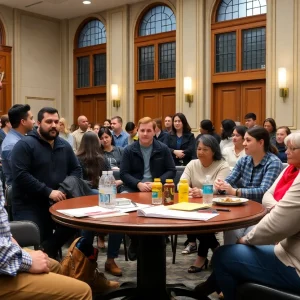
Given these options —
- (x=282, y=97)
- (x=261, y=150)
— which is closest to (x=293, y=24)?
(x=282, y=97)

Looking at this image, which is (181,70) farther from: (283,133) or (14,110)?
(14,110)

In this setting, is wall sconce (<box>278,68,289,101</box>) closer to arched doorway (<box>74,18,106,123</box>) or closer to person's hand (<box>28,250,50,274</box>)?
arched doorway (<box>74,18,106,123</box>)

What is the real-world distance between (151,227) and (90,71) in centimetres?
1071

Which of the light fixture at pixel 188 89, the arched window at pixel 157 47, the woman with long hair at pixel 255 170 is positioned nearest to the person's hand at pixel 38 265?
the woman with long hair at pixel 255 170

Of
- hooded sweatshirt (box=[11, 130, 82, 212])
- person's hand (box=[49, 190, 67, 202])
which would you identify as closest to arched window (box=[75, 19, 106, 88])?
hooded sweatshirt (box=[11, 130, 82, 212])

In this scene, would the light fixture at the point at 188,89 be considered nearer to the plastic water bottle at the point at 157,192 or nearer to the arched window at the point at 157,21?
the arched window at the point at 157,21

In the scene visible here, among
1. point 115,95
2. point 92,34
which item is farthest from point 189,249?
point 92,34

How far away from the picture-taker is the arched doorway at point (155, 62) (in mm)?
10945

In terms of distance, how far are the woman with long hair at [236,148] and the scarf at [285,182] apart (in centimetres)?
215

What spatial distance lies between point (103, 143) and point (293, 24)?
507cm

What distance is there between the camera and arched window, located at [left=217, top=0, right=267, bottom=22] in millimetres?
9523

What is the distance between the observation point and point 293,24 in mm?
8805

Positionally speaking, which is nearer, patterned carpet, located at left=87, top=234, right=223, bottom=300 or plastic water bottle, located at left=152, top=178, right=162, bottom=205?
plastic water bottle, located at left=152, top=178, right=162, bottom=205

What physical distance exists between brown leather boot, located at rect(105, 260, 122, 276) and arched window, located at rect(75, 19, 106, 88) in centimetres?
872
